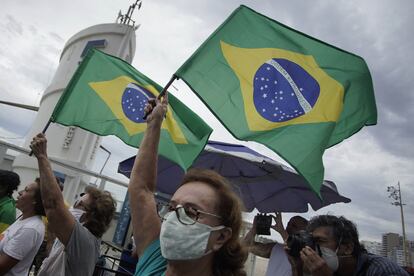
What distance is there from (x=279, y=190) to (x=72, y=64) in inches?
692

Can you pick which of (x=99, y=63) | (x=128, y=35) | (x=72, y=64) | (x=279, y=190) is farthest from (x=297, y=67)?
(x=72, y=64)

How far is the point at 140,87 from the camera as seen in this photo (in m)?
4.08

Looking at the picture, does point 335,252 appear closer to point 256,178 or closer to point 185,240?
point 185,240

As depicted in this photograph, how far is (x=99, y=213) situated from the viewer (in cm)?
302

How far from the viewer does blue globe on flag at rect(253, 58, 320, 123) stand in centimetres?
300

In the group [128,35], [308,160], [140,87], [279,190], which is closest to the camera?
[308,160]

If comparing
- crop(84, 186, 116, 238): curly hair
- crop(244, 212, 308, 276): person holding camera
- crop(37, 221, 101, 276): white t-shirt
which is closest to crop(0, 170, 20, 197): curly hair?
crop(84, 186, 116, 238): curly hair

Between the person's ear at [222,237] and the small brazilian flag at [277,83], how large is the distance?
4.34 ft

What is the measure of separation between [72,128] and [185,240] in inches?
652

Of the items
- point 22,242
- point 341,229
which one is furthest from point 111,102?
point 341,229

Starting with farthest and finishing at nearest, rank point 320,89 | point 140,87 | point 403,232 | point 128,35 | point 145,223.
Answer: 1. point 403,232
2. point 128,35
3. point 140,87
4. point 320,89
5. point 145,223

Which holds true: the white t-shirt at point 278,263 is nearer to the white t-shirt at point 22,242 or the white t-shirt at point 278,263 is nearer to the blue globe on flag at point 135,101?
the blue globe on flag at point 135,101

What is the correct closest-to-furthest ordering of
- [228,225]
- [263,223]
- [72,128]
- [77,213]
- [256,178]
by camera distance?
[228,225] → [77,213] → [263,223] → [256,178] → [72,128]

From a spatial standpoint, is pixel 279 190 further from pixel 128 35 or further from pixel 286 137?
pixel 128 35
